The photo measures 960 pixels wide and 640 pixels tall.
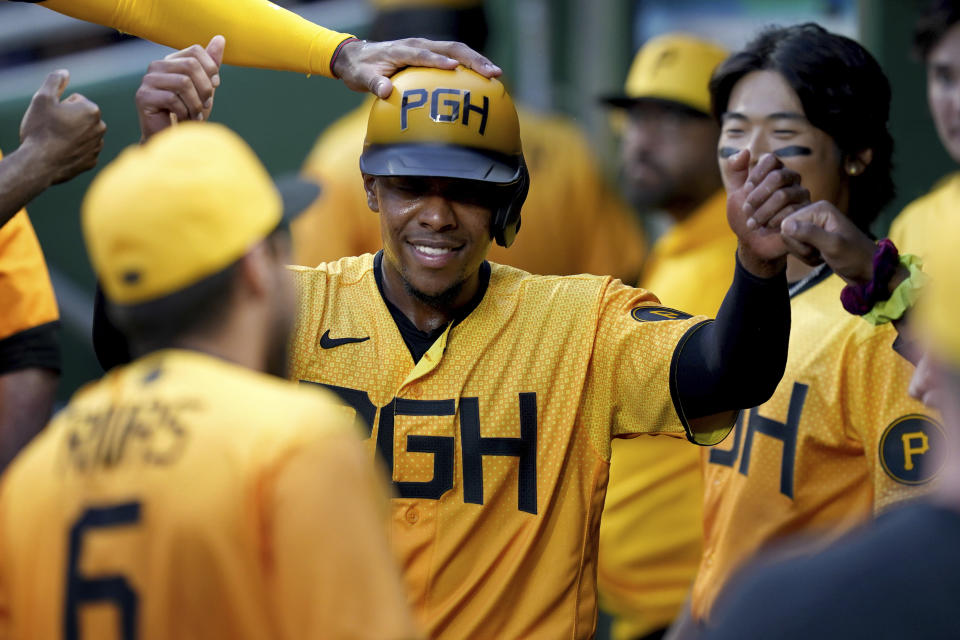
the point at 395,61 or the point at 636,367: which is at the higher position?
the point at 395,61

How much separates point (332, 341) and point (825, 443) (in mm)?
1304

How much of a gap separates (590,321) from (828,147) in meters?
0.92

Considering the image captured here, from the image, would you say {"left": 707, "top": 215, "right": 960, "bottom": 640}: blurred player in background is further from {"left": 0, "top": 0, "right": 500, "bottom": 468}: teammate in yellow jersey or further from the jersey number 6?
{"left": 0, "top": 0, "right": 500, "bottom": 468}: teammate in yellow jersey

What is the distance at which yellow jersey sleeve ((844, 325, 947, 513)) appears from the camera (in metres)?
3.19

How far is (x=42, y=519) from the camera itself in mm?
1970

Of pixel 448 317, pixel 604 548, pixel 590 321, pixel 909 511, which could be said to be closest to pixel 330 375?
pixel 448 317

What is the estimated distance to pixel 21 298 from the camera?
12.4ft

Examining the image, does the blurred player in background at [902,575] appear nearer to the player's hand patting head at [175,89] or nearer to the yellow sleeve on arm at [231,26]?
the player's hand patting head at [175,89]

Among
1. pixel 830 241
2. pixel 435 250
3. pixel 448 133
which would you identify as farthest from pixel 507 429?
pixel 830 241

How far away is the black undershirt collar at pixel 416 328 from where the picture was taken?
317 cm

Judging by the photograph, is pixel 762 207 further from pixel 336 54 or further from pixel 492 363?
pixel 336 54

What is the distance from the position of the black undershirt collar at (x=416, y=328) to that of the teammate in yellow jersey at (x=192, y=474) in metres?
1.06

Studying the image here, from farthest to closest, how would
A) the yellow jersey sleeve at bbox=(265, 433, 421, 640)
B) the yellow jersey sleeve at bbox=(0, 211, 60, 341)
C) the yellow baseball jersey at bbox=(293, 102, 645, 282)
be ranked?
the yellow baseball jersey at bbox=(293, 102, 645, 282) < the yellow jersey sleeve at bbox=(0, 211, 60, 341) < the yellow jersey sleeve at bbox=(265, 433, 421, 640)

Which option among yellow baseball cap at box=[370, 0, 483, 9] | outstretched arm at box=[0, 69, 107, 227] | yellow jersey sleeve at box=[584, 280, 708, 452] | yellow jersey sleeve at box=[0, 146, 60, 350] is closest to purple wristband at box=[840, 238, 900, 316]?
yellow jersey sleeve at box=[584, 280, 708, 452]
